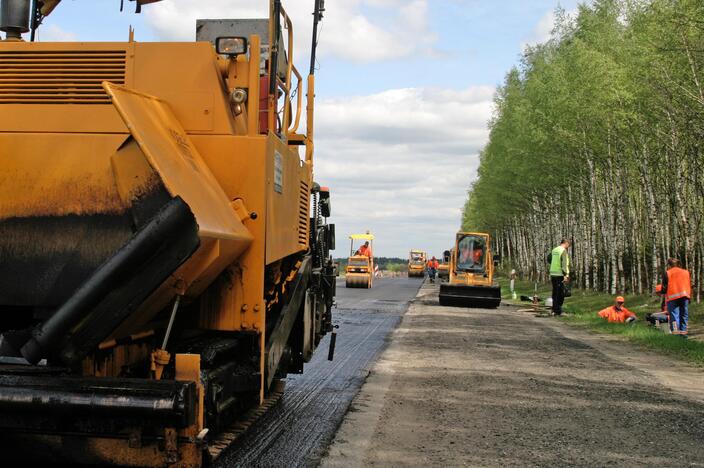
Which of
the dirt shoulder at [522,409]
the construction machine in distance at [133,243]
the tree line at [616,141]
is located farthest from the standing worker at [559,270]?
the construction machine in distance at [133,243]

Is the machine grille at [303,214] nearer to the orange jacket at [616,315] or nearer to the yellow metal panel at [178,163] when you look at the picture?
the yellow metal panel at [178,163]

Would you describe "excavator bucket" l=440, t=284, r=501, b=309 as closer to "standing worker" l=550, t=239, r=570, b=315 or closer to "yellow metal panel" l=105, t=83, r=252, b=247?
"standing worker" l=550, t=239, r=570, b=315

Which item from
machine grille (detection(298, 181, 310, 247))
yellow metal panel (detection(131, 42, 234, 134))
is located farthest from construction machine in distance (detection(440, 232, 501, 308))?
yellow metal panel (detection(131, 42, 234, 134))

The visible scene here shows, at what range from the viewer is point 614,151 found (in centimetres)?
3203

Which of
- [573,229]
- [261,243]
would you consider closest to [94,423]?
[261,243]

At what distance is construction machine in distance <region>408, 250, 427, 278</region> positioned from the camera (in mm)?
78125

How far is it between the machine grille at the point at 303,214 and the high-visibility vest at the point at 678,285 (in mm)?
11045

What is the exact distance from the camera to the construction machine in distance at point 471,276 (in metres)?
27.8

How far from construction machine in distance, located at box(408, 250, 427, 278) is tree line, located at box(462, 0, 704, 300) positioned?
95.2 ft

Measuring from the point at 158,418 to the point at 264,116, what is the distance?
2572 millimetres

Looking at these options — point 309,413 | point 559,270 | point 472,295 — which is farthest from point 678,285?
point 472,295

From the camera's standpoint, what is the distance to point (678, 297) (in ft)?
54.3

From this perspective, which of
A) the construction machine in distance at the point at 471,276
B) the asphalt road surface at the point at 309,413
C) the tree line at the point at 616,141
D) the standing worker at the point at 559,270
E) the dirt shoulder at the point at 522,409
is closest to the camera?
the asphalt road surface at the point at 309,413

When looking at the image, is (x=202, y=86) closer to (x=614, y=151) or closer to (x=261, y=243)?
(x=261, y=243)
